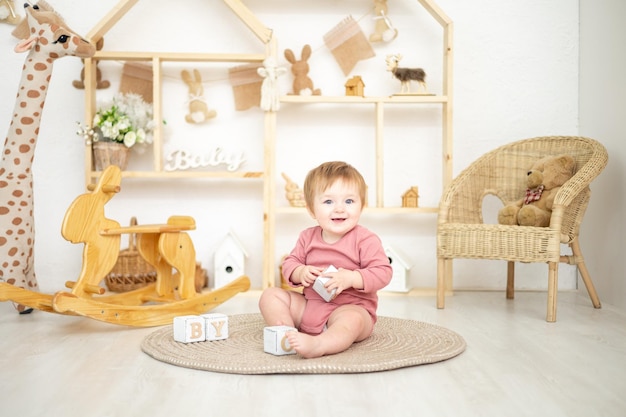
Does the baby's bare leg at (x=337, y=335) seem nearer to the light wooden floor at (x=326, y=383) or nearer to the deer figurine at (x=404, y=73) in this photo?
the light wooden floor at (x=326, y=383)

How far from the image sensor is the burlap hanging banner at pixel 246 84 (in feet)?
11.6

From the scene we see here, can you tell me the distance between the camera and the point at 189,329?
2066 millimetres

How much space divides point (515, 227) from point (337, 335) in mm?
1149

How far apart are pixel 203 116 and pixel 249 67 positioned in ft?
1.18

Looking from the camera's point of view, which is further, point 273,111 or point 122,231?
point 273,111

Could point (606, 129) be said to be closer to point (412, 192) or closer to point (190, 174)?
point (412, 192)

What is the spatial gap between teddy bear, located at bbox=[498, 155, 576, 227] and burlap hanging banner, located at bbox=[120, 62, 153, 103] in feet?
6.37

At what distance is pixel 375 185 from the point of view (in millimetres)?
3529

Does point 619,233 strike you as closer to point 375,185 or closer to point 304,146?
point 375,185

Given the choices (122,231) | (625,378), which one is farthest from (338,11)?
(625,378)

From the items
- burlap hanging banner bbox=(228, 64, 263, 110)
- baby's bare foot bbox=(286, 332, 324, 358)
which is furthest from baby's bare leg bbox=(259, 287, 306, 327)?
burlap hanging banner bbox=(228, 64, 263, 110)

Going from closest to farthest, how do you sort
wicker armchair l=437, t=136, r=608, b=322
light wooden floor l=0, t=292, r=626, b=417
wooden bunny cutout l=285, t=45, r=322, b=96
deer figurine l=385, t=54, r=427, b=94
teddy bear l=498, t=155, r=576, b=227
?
light wooden floor l=0, t=292, r=626, b=417 → wicker armchair l=437, t=136, r=608, b=322 → teddy bear l=498, t=155, r=576, b=227 → deer figurine l=385, t=54, r=427, b=94 → wooden bunny cutout l=285, t=45, r=322, b=96

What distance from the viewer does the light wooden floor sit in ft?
4.81

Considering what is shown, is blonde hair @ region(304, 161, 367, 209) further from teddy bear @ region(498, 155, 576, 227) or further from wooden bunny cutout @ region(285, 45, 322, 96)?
wooden bunny cutout @ region(285, 45, 322, 96)
